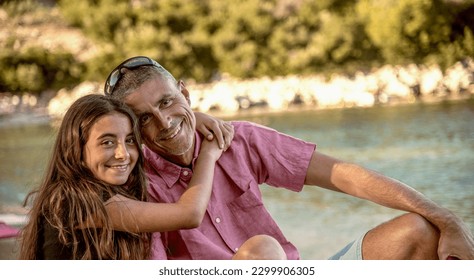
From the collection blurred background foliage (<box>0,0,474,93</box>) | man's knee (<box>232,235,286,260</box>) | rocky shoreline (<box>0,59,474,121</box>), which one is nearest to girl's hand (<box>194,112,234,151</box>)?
man's knee (<box>232,235,286,260</box>)

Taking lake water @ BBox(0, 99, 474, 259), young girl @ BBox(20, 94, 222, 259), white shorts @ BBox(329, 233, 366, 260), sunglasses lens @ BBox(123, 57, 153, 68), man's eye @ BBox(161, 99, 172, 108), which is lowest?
lake water @ BBox(0, 99, 474, 259)

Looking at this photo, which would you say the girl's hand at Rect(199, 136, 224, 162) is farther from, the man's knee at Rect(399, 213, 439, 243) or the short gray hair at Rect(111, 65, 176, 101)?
the man's knee at Rect(399, 213, 439, 243)

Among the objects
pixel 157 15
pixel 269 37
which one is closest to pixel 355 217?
pixel 269 37

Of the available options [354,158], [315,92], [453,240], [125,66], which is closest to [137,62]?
[125,66]

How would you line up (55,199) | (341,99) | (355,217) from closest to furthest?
(55,199), (355,217), (341,99)

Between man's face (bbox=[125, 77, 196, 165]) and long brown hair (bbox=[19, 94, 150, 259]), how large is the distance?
29mm

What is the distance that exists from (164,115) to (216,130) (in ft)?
0.19

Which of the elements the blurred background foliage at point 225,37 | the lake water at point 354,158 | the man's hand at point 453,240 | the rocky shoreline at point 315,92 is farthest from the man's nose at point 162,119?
the blurred background foliage at point 225,37

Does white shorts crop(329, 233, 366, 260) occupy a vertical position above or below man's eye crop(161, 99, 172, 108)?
below

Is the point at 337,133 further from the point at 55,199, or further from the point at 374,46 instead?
the point at 55,199

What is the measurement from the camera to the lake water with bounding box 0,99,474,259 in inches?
123

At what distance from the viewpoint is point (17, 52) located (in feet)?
26.3

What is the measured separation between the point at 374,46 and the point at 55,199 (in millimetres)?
7001
